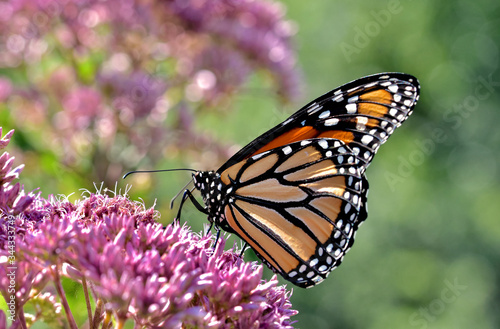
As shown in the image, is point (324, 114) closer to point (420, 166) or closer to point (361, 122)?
point (361, 122)

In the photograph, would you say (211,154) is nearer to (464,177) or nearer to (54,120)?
(54,120)

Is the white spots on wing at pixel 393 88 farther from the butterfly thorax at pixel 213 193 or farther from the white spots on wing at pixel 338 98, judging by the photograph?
the butterfly thorax at pixel 213 193

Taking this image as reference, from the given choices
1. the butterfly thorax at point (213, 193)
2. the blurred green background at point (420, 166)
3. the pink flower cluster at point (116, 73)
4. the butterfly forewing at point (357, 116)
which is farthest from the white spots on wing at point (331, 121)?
the blurred green background at point (420, 166)

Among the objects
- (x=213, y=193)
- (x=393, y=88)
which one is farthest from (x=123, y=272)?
(x=393, y=88)

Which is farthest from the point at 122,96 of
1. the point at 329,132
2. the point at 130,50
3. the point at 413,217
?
the point at 413,217

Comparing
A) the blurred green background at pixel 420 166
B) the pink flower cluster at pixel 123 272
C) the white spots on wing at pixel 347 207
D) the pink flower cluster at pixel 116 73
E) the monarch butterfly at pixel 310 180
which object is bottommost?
the pink flower cluster at pixel 123 272

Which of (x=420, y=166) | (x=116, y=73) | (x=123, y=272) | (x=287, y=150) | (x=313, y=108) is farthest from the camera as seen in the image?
(x=420, y=166)

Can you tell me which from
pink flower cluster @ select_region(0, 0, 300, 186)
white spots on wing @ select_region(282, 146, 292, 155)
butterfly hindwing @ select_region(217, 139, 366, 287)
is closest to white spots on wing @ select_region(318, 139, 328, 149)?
butterfly hindwing @ select_region(217, 139, 366, 287)
